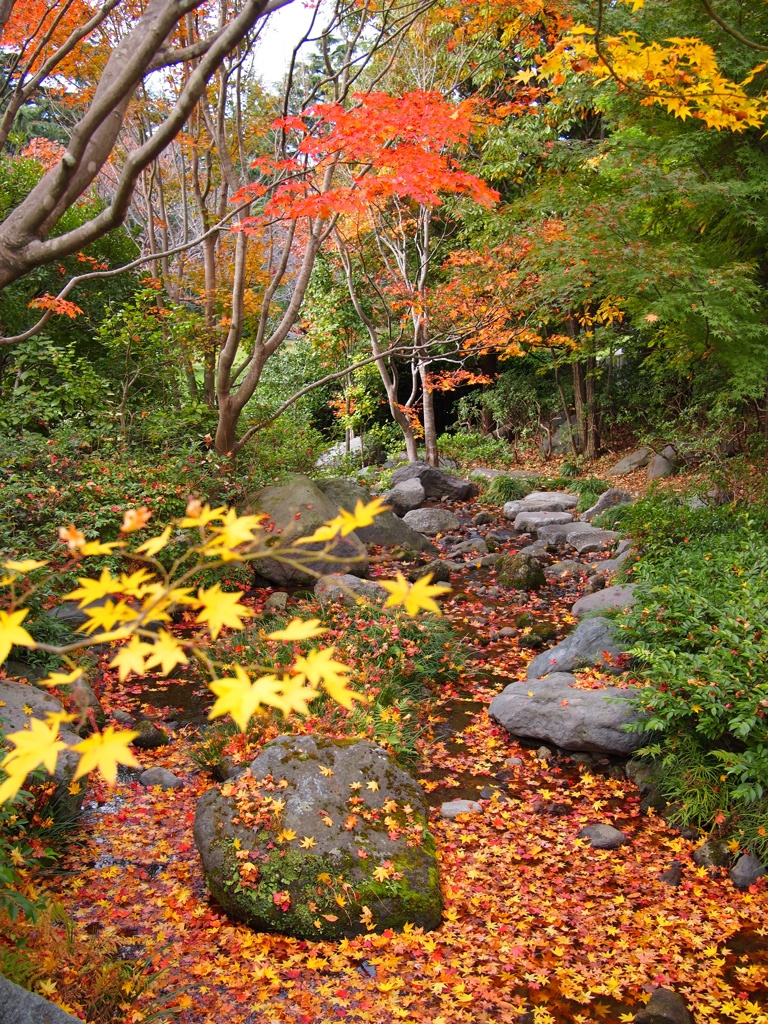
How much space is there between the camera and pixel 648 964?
3430 mm

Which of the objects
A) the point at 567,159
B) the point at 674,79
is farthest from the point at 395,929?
the point at 567,159

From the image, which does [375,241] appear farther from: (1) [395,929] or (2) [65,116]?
(1) [395,929]

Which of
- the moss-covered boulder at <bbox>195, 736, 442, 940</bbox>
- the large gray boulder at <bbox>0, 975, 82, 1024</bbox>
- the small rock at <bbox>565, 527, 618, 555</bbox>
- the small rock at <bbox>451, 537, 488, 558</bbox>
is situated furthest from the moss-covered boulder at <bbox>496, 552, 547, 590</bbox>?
the large gray boulder at <bbox>0, 975, 82, 1024</bbox>

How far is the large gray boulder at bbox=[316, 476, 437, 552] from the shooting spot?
9.67 meters

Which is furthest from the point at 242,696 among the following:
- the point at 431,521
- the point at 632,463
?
the point at 632,463

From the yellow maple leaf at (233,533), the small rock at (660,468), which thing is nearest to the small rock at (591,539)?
the small rock at (660,468)

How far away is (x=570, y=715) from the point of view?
16.9ft

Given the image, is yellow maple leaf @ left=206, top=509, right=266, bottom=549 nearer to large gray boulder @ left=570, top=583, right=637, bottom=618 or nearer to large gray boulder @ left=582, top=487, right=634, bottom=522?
large gray boulder @ left=570, top=583, right=637, bottom=618

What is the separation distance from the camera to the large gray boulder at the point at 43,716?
161 inches

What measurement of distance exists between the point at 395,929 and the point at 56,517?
451 centimetres

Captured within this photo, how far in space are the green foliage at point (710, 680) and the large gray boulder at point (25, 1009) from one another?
343 cm

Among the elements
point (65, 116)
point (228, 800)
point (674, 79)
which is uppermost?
point (65, 116)

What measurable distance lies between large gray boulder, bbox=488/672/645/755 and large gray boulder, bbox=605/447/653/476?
29.5 feet

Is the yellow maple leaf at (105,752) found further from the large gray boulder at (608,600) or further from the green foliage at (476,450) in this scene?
the green foliage at (476,450)
